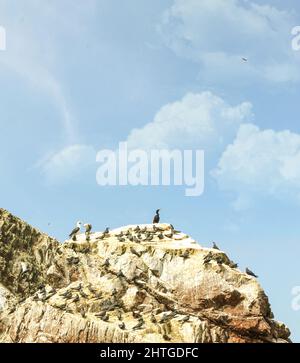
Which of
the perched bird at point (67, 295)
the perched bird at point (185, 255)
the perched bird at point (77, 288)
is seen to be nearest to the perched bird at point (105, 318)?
the perched bird at point (67, 295)

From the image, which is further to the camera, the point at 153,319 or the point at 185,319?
the point at 153,319

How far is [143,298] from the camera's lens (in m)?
54.1

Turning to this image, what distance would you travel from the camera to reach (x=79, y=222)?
66500 millimetres

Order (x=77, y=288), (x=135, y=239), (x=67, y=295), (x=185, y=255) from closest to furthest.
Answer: (x=67, y=295)
(x=77, y=288)
(x=185, y=255)
(x=135, y=239)

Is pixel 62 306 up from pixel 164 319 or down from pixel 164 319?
up

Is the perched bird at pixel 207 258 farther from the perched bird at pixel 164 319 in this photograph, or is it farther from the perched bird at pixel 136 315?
the perched bird at pixel 136 315

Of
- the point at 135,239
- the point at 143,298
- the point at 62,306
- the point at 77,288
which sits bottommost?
the point at 62,306

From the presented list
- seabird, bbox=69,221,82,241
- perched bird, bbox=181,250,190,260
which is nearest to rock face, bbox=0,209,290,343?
perched bird, bbox=181,250,190,260

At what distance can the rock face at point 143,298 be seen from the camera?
1959 inches

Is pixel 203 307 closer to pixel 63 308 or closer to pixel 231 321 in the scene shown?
pixel 231 321

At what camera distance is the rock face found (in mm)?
49750

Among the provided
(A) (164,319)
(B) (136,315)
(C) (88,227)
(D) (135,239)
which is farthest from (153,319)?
(C) (88,227)

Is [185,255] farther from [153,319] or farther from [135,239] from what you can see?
[153,319]
